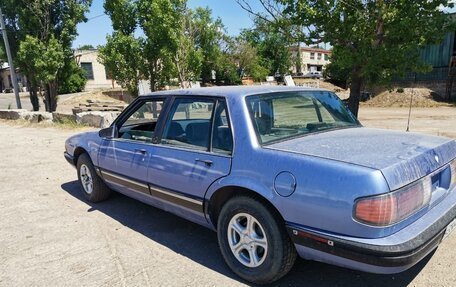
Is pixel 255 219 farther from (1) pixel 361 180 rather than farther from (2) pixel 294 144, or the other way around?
(1) pixel 361 180

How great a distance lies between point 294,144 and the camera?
3025mm

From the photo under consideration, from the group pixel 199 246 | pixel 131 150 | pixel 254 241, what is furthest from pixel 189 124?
pixel 254 241

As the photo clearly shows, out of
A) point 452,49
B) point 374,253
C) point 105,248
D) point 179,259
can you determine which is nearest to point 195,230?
point 179,259

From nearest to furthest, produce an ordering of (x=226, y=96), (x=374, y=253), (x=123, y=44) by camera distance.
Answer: (x=374, y=253) → (x=226, y=96) → (x=123, y=44)

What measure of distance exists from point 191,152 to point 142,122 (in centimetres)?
156

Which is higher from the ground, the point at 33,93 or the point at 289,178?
the point at 33,93

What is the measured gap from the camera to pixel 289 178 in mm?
2691

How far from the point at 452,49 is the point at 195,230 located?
29.8 meters

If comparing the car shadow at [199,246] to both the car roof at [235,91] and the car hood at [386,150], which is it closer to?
the car hood at [386,150]

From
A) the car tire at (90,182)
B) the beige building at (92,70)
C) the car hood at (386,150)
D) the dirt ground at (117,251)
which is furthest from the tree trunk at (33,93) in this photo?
the beige building at (92,70)

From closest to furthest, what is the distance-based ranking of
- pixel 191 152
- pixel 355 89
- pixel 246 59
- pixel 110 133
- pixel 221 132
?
pixel 221 132 < pixel 191 152 < pixel 110 133 < pixel 355 89 < pixel 246 59

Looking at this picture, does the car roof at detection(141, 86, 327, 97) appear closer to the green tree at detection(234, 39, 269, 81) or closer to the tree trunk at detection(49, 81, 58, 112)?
the tree trunk at detection(49, 81, 58, 112)

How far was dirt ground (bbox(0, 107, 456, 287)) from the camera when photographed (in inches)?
124

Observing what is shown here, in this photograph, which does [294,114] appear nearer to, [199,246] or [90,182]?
[199,246]
